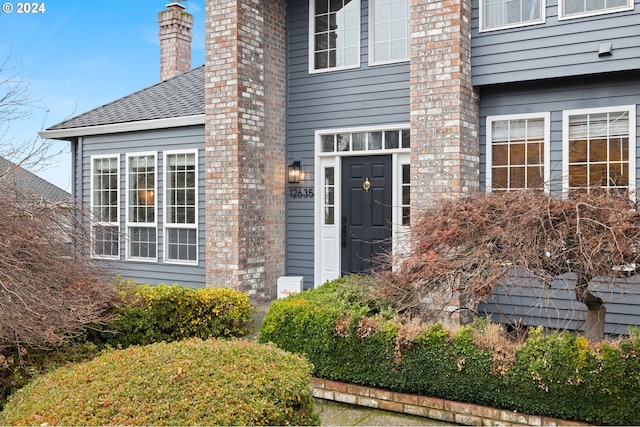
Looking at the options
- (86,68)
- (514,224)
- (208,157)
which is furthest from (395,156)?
(86,68)

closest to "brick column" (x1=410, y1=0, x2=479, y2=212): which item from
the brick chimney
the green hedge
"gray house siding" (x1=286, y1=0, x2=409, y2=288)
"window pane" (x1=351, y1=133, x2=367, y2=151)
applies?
"gray house siding" (x1=286, y1=0, x2=409, y2=288)

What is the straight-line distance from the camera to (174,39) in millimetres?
15766

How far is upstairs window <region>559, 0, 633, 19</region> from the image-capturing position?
728cm

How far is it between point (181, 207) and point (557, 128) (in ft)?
22.5

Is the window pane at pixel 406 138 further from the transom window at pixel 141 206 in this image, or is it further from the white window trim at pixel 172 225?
the transom window at pixel 141 206

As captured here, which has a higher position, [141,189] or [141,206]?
[141,189]

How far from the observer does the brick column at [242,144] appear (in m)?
9.34

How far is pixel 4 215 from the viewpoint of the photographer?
4234mm

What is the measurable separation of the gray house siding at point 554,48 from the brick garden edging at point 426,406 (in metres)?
4.87

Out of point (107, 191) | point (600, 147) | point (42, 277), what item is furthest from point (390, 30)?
point (107, 191)

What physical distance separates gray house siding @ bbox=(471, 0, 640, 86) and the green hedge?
4.13m

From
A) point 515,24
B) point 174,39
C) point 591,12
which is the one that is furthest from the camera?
point 174,39

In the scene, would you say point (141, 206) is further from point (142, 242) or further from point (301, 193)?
point (301, 193)

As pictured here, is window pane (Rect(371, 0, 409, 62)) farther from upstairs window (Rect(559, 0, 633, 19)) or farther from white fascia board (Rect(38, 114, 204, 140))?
white fascia board (Rect(38, 114, 204, 140))
